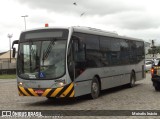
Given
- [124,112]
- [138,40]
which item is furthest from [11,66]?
[124,112]

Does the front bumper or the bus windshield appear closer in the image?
the front bumper

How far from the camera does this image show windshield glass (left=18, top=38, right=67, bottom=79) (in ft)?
47.6

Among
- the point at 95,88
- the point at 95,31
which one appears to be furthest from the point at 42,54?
the point at 95,31

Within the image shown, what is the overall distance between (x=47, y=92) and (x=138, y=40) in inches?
489

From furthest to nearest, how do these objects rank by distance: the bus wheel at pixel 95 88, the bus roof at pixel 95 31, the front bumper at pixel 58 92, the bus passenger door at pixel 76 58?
the bus wheel at pixel 95 88 < the bus roof at pixel 95 31 < the bus passenger door at pixel 76 58 < the front bumper at pixel 58 92

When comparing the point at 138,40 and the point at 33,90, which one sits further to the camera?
the point at 138,40

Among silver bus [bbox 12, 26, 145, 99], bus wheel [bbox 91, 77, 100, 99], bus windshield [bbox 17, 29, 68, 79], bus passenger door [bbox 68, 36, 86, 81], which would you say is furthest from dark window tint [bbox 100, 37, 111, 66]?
bus windshield [bbox 17, 29, 68, 79]

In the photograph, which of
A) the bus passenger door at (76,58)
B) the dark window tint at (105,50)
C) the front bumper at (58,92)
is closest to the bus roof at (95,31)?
the dark window tint at (105,50)

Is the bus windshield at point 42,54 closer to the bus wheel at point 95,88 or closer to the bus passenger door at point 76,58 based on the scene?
the bus passenger door at point 76,58

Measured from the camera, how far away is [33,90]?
1480 centimetres

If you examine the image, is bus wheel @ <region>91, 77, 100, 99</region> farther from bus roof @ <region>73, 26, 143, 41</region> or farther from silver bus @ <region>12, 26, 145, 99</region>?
bus roof @ <region>73, 26, 143, 41</region>

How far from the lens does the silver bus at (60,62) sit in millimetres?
14477

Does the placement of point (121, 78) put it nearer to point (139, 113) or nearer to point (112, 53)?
point (112, 53)

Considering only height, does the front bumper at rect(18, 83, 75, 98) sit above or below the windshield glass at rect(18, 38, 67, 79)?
below
